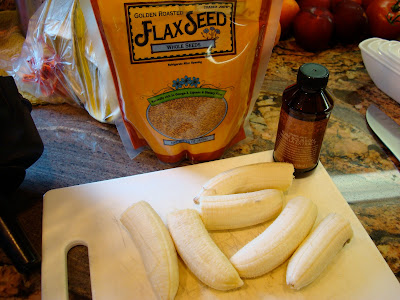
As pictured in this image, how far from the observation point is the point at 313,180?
788 mm

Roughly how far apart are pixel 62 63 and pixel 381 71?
2.93 ft

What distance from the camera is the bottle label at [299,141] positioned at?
2.27 feet

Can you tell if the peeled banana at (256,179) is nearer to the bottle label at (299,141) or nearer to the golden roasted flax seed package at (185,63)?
the bottle label at (299,141)

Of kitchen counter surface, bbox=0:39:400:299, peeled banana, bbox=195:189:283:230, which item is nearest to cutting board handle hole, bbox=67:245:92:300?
kitchen counter surface, bbox=0:39:400:299

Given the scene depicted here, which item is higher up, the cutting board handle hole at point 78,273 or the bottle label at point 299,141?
the bottle label at point 299,141

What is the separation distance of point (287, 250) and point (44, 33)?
81 cm

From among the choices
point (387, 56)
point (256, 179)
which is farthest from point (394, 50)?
point (256, 179)

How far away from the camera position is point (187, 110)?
0.78m

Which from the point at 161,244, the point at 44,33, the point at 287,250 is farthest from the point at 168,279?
the point at 44,33

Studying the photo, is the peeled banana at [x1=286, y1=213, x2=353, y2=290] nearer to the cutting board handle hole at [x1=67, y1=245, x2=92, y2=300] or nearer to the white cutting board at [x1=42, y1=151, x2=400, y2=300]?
the white cutting board at [x1=42, y1=151, x2=400, y2=300]

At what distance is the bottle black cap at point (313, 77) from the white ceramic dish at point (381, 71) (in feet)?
1.43

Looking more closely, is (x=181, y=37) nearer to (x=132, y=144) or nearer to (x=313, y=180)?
(x=132, y=144)

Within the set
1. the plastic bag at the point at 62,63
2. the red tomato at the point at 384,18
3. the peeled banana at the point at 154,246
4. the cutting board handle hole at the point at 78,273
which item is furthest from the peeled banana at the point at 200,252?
the red tomato at the point at 384,18

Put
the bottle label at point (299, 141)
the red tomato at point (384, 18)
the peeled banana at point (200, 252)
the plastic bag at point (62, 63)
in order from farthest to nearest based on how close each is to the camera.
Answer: the red tomato at point (384, 18)
the plastic bag at point (62, 63)
the bottle label at point (299, 141)
the peeled banana at point (200, 252)
